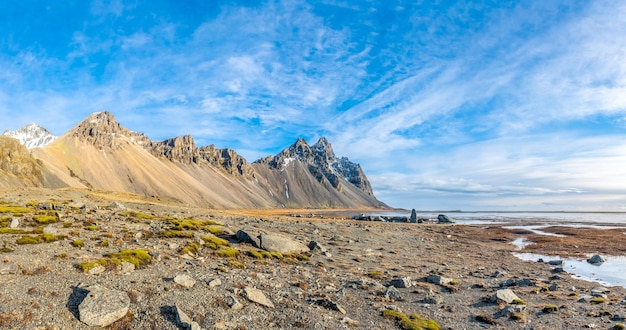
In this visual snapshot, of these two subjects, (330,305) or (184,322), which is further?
(330,305)

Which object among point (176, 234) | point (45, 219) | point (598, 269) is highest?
point (45, 219)

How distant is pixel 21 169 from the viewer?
130m

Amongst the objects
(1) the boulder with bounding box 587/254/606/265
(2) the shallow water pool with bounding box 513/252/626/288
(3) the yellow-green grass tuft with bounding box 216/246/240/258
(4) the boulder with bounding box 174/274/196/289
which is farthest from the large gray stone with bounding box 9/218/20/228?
(1) the boulder with bounding box 587/254/606/265

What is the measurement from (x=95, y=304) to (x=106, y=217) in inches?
1133

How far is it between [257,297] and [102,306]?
8.05 m

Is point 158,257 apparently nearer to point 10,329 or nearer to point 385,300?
point 10,329

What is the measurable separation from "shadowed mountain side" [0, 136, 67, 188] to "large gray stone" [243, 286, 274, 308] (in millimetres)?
137292

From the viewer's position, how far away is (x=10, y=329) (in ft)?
43.9

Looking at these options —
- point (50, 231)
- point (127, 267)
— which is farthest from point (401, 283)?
point (50, 231)

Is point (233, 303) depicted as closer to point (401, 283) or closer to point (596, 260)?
point (401, 283)

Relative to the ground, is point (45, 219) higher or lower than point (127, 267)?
higher

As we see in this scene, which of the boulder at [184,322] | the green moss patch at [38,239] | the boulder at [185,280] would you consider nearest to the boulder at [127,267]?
the boulder at [185,280]

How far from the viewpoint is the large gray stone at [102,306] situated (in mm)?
15070

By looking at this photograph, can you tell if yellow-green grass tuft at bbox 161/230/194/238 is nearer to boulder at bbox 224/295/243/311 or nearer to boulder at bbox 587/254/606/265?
boulder at bbox 224/295/243/311
